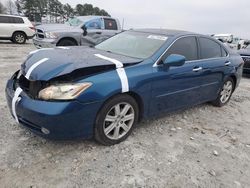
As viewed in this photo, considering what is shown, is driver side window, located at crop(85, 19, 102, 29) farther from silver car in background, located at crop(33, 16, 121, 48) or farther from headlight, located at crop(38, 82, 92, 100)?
headlight, located at crop(38, 82, 92, 100)

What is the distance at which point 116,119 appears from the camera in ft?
11.4

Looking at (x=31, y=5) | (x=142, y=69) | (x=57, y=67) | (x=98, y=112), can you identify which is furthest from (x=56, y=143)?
(x=31, y=5)

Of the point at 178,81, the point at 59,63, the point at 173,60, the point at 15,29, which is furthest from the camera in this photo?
the point at 15,29

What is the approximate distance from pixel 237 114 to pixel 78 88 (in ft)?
12.1

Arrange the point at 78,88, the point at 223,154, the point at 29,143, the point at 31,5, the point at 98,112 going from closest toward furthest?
1. the point at 78,88
2. the point at 98,112
3. the point at 29,143
4. the point at 223,154
5. the point at 31,5

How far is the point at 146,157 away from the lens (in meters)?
3.38

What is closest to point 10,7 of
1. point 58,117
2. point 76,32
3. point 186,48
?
point 76,32

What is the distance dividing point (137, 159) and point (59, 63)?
1.47 meters

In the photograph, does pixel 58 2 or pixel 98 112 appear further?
pixel 58 2

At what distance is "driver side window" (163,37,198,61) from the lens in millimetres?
4160

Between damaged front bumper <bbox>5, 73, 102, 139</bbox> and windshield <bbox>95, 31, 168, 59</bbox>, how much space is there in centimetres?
126

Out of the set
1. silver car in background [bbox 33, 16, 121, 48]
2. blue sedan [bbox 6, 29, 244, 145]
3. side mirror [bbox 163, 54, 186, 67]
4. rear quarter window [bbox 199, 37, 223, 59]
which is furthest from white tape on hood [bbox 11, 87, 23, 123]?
silver car in background [bbox 33, 16, 121, 48]

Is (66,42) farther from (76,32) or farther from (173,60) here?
(173,60)

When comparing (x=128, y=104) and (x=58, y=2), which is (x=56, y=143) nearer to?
(x=128, y=104)
